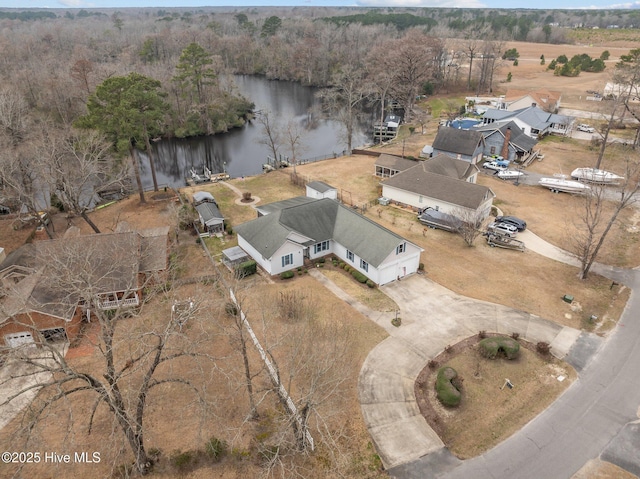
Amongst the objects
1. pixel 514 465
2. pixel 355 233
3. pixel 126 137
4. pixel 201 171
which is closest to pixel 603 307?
pixel 514 465

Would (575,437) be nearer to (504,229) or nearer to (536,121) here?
(504,229)

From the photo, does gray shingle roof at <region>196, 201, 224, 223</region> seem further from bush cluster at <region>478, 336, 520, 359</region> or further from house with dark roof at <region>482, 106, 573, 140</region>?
house with dark roof at <region>482, 106, 573, 140</region>

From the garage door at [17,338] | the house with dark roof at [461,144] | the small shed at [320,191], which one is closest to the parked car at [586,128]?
the house with dark roof at [461,144]

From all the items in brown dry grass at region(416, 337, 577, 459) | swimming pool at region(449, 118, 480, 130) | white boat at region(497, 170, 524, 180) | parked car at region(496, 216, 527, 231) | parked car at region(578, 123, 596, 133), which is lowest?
brown dry grass at region(416, 337, 577, 459)

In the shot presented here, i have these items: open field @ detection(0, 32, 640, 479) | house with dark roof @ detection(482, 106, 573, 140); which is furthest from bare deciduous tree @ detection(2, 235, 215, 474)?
house with dark roof @ detection(482, 106, 573, 140)

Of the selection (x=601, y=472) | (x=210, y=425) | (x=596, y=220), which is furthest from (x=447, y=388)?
(x=596, y=220)
